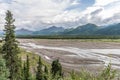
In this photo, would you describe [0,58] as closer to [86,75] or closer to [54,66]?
[54,66]

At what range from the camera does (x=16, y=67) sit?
1758 inches

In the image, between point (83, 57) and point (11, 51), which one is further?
point (83, 57)

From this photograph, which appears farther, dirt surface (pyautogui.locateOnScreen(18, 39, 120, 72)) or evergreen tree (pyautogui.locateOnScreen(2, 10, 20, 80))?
dirt surface (pyautogui.locateOnScreen(18, 39, 120, 72))

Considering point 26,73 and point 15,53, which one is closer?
point 15,53

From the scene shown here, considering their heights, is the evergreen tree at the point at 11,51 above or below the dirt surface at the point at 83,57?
above

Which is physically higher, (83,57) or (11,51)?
(11,51)

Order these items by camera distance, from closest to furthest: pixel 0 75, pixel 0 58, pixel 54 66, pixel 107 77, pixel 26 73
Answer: pixel 107 77 < pixel 0 75 < pixel 0 58 < pixel 26 73 < pixel 54 66

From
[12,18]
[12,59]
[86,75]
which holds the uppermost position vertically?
[12,18]

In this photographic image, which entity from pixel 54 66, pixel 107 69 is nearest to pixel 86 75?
pixel 107 69

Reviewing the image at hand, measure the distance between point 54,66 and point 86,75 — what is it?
52.0 metres

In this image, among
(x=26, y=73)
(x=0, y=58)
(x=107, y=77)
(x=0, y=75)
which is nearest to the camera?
(x=107, y=77)

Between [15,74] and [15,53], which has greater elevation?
[15,53]

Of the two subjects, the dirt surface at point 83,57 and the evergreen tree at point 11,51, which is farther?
the dirt surface at point 83,57

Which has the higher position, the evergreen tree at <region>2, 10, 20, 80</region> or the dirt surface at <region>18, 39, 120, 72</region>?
the evergreen tree at <region>2, 10, 20, 80</region>
